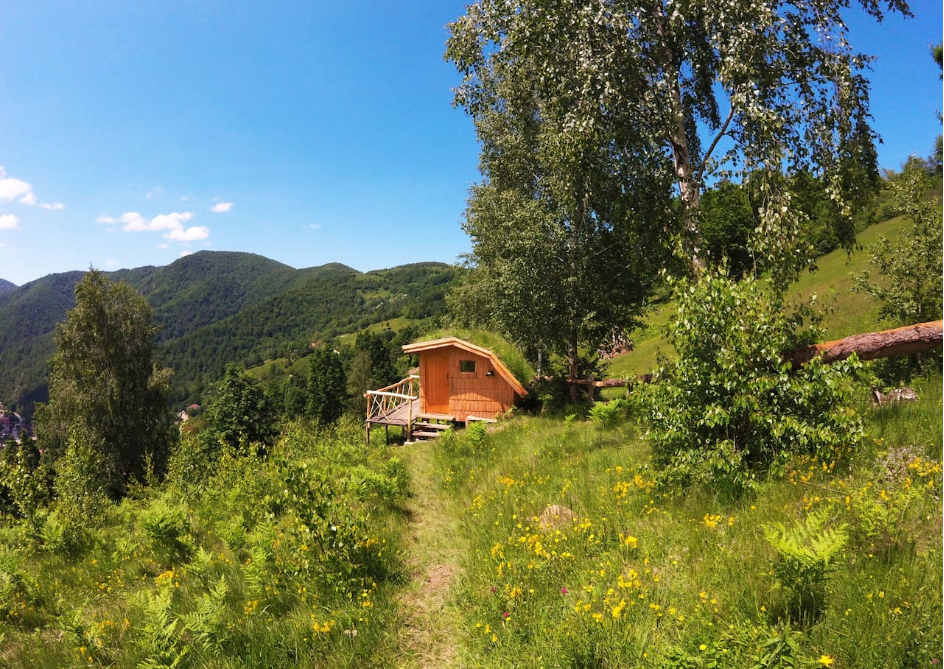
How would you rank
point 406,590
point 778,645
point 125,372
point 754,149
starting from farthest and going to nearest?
point 125,372 → point 754,149 → point 406,590 → point 778,645

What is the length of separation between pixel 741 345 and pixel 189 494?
12736mm

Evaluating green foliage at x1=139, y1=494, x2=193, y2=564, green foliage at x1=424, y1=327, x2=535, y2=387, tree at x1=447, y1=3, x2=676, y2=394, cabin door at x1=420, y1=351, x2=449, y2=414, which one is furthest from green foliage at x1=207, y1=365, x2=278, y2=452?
green foliage at x1=139, y1=494, x2=193, y2=564

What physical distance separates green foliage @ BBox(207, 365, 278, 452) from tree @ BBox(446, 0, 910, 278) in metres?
39.4

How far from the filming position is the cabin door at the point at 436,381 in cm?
2109

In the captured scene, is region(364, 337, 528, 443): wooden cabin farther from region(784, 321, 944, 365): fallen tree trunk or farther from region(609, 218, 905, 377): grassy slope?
region(784, 321, 944, 365): fallen tree trunk

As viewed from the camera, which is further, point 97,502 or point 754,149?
point 97,502

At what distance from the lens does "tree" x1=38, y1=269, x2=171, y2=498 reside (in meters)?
24.5

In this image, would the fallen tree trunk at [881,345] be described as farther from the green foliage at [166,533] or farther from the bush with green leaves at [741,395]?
the green foliage at [166,533]

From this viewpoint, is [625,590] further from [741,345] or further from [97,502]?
[97,502]

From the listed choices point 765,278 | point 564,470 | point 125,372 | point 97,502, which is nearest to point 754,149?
point 765,278

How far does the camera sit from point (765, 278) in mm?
6625

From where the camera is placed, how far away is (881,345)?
6180 mm

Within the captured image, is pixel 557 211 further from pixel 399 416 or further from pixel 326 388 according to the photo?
pixel 326 388

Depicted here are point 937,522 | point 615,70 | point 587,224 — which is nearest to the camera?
point 937,522
